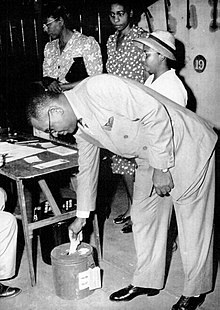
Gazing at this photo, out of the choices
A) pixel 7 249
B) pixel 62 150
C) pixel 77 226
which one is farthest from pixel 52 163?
pixel 7 249

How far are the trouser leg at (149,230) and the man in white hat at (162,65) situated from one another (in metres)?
0.74

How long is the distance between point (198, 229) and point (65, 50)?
248 centimetres

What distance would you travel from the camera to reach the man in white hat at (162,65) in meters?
3.13

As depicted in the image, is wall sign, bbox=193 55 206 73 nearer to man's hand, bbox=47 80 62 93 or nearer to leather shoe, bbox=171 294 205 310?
man's hand, bbox=47 80 62 93

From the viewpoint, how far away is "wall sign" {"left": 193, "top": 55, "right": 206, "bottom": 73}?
4.36 meters

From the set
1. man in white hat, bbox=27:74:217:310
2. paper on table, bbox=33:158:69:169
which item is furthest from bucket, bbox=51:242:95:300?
paper on table, bbox=33:158:69:169

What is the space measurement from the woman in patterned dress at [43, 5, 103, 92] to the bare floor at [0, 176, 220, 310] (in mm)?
1694

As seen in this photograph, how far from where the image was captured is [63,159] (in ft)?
10.6

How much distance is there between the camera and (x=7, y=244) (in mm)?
2982

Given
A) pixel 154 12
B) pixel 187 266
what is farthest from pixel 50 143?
pixel 154 12

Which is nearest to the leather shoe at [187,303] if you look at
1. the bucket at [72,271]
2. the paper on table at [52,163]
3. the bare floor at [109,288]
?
the bare floor at [109,288]

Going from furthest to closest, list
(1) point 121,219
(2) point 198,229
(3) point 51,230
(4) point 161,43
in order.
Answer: (1) point 121,219
(3) point 51,230
(4) point 161,43
(2) point 198,229

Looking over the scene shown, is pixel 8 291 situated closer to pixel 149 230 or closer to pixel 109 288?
pixel 109 288

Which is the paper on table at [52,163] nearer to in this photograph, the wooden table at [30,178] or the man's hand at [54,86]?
the wooden table at [30,178]
